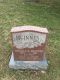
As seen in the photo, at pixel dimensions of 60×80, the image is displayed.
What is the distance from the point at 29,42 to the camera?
17.3ft

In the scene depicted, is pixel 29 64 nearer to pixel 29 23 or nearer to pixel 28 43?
pixel 28 43

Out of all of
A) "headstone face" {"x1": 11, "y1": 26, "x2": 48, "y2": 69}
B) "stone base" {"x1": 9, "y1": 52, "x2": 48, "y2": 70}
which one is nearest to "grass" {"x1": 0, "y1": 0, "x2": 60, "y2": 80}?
"stone base" {"x1": 9, "y1": 52, "x2": 48, "y2": 70}

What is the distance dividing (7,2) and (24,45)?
6316 millimetres

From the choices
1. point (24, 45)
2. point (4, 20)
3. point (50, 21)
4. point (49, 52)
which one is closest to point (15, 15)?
point (4, 20)

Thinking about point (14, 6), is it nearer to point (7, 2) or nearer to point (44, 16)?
point (7, 2)

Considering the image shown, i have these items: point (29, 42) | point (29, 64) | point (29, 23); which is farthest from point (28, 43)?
point (29, 23)

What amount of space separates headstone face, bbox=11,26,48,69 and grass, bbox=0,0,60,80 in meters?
0.39

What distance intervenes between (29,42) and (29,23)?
10.6 ft

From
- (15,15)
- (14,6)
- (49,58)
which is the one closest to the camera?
(49,58)

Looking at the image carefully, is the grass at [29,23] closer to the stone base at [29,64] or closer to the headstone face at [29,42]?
the stone base at [29,64]

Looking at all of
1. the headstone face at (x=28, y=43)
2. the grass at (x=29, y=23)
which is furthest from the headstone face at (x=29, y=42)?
the grass at (x=29, y=23)

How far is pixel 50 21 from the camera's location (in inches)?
348

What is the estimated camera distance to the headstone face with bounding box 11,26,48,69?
5.14 meters

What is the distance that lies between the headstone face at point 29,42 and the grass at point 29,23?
390 mm
